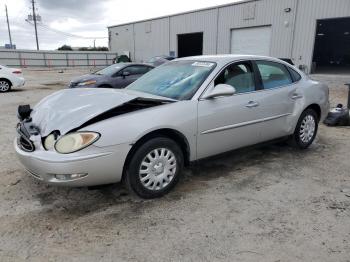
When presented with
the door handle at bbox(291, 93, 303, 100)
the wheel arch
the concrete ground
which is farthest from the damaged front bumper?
the door handle at bbox(291, 93, 303, 100)

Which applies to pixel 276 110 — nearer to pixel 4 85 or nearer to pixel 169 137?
pixel 169 137

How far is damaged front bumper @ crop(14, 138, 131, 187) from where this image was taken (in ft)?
9.91

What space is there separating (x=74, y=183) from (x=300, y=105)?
362 cm

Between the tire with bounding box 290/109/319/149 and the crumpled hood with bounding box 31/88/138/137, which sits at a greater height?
the crumpled hood with bounding box 31/88/138/137

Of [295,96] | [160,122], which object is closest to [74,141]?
[160,122]

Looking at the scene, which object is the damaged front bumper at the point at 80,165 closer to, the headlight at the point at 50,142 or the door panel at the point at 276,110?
the headlight at the point at 50,142

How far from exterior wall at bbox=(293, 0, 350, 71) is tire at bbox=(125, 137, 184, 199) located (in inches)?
639

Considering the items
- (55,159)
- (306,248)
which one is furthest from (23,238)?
(306,248)

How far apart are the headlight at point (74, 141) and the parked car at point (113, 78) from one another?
26.0ft

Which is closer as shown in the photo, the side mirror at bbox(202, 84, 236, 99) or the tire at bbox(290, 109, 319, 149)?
the side mirror at bbox(202, 84, 236, 99)

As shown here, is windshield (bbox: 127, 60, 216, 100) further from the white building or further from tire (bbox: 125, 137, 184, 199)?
the white building

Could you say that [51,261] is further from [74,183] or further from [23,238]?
[74,183]

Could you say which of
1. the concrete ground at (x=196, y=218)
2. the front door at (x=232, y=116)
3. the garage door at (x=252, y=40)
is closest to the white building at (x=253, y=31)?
the garage door at (x=252, y=40)

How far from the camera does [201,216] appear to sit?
3271 millimetres
